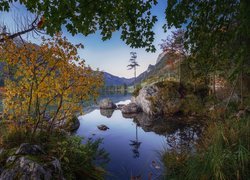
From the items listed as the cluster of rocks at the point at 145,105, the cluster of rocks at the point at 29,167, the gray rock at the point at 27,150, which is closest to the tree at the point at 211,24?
the cluster of rocks at the point at 29,167

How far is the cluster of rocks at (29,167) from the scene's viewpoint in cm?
321

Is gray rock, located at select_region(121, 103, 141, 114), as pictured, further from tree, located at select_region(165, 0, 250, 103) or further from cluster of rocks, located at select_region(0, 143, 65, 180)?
cluster of rocks, located at select_region(0, 143, 65, 180)

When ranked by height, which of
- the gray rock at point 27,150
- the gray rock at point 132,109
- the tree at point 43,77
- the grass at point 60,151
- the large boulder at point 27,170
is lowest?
the gray rock at point 132,109

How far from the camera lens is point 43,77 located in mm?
5602

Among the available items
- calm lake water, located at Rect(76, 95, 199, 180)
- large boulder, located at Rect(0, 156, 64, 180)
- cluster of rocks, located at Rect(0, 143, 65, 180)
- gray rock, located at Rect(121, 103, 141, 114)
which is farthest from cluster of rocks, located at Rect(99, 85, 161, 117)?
large boulder, located at Rect(0, 156, 64, 180)

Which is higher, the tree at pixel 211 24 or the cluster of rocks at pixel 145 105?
the tree at pixel 211 24

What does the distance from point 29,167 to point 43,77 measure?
10.4 feet

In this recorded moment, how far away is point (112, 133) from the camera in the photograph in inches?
519

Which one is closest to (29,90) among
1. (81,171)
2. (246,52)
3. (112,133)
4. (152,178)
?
(81,171)

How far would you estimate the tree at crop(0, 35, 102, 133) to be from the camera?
213 inches

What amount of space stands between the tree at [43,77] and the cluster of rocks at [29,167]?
2259 mm

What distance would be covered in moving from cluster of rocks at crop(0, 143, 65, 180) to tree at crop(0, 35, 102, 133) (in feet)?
7.41

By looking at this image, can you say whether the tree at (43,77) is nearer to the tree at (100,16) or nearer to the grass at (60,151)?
the grass at (60,151)

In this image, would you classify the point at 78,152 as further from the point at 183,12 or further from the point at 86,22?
the point at 183,12
